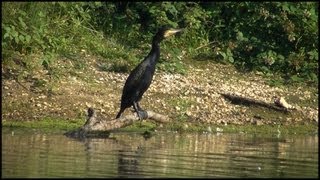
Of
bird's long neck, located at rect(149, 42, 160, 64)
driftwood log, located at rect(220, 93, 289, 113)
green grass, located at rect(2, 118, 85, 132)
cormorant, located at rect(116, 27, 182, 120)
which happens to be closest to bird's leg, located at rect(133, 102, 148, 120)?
cormorant, located at rect(116, 27, 182, 120)

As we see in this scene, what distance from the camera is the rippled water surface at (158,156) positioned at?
1016cm

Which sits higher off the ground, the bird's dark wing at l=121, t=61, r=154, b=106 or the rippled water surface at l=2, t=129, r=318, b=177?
the bird's dark wing at l=121, t=61, r=154, b=106

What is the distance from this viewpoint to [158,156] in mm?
11547

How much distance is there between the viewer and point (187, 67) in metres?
18.2

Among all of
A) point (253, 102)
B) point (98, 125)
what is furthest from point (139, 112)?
point (253, 102)

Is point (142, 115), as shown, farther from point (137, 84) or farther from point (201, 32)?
point (201, 32)

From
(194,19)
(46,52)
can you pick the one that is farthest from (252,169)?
(194,19)

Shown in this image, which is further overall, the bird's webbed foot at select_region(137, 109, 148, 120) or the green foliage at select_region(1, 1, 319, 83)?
the green foliage at select_region(1, 1, 319, 83)

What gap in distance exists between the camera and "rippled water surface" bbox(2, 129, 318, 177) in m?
10.2

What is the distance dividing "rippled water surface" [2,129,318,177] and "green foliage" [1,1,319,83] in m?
4.02

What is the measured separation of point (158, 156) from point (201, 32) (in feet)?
26.5

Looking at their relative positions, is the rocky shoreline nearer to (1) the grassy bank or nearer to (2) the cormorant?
(1) the grassy bank

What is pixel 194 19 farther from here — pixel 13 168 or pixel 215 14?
pixel 13 168

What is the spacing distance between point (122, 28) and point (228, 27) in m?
2.12
